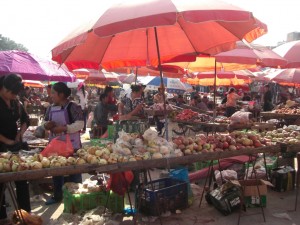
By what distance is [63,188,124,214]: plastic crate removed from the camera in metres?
4.57

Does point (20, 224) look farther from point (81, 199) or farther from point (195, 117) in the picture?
point (195, 117)

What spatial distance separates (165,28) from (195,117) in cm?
452

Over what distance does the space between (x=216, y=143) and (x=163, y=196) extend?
1.06 meters

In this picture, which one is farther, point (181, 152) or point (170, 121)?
point (170, 121)

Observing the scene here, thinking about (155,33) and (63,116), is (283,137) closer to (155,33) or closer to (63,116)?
(155,33)

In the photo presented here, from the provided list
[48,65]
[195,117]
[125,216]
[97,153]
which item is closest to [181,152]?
[97,153]

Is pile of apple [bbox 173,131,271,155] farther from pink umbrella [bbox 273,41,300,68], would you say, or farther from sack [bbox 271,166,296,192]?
pink umbrella [bbox 273,41,300,68]

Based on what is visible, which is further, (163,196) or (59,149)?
(163,196)

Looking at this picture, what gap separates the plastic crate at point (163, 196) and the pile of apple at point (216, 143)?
776 mm

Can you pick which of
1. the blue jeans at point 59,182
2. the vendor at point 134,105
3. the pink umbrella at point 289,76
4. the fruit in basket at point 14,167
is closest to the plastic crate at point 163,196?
the blue jeans at point 59,182

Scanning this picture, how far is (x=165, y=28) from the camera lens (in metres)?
5.04

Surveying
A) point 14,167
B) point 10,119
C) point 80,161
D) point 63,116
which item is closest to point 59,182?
point 63,116

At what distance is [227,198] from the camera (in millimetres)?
4781

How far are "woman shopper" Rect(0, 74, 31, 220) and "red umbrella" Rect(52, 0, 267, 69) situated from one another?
2.07 feet
